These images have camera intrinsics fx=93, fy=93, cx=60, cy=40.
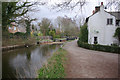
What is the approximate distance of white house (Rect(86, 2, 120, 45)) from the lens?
14555mm

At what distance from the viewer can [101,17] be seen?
15055mm

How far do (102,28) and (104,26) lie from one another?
0.42 m

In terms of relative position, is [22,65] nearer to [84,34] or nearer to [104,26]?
[84,34]

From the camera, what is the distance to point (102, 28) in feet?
49.1

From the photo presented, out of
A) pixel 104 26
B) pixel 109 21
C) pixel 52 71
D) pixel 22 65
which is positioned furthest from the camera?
pixel 104 26

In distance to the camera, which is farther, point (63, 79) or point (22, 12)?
point (22, 12)

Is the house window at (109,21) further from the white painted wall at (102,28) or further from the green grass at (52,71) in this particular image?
the green grass at (52,71)

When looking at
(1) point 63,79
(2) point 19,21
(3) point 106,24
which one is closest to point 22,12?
(2) point 19,21

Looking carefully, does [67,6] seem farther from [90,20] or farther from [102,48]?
[90,20]

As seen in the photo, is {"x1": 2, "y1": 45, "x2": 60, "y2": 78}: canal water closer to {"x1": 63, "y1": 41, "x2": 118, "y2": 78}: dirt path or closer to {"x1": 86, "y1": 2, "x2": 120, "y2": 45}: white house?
{"x1": 63, "y1": 41, "x2": 118, "y2": 78}: dirt path

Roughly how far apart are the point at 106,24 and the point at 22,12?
12.7 m

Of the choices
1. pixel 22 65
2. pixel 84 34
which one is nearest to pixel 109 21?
pixel 84 34

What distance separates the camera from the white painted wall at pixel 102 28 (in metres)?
14.6

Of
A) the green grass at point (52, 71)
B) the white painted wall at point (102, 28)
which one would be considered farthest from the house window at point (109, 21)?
the green grass at point (52, 71)
